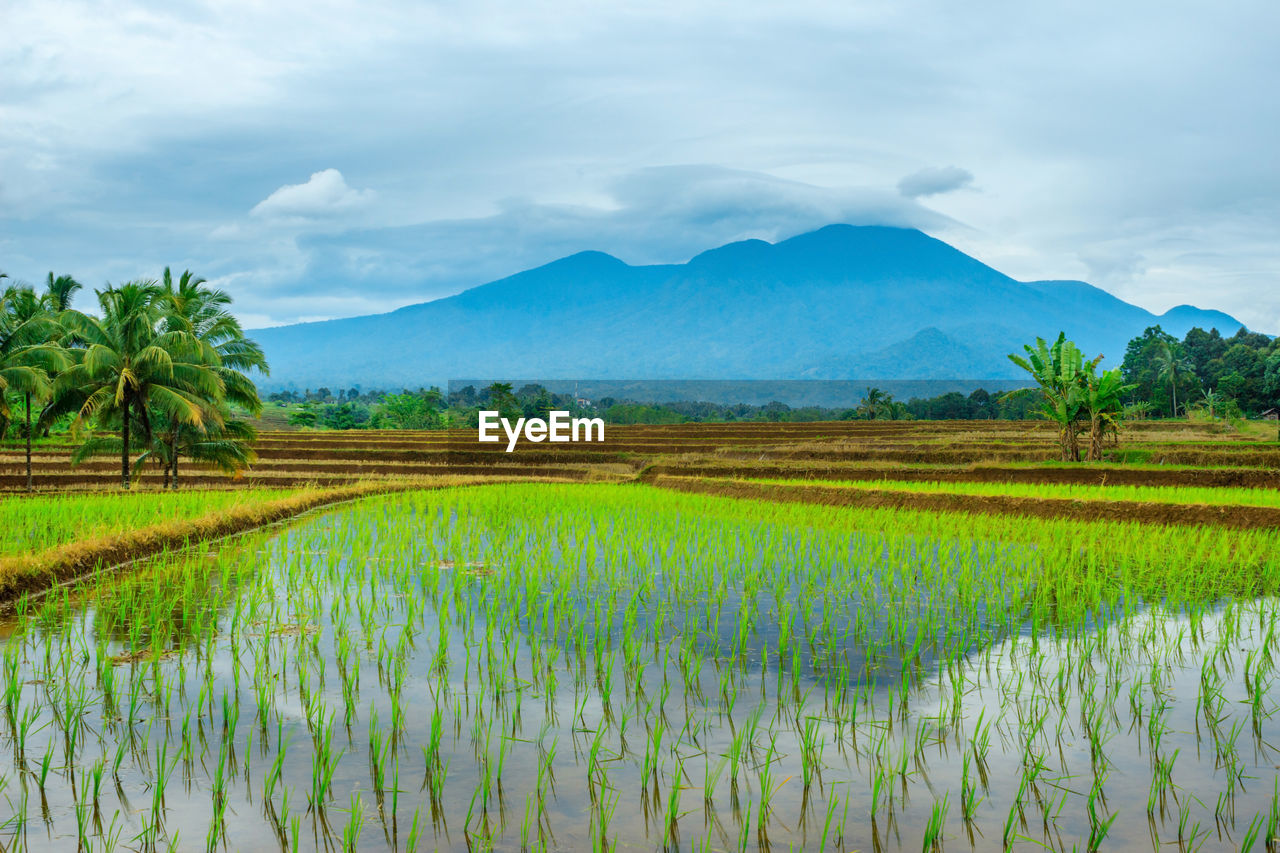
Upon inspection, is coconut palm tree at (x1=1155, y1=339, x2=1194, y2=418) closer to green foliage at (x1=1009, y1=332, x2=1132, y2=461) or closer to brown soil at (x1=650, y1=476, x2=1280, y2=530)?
green foliage at (x1=1009, y1=332, x2=1132, y2=461)

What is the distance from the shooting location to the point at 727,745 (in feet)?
12.9

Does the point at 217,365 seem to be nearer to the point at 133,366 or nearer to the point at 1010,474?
the point at 133,366

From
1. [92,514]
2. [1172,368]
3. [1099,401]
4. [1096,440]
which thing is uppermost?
[1172,368]

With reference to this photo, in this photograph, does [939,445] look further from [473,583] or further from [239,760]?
[239,760]

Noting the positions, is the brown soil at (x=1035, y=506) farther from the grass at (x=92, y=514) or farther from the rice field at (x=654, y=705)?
the grass at (x=92, y=514)

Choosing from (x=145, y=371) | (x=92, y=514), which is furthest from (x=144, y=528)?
(x=145, y=371)

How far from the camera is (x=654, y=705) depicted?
14.7 ft

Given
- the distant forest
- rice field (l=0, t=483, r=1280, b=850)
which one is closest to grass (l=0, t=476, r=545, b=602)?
rice field (l=0, t=483, r=1280, b=850)

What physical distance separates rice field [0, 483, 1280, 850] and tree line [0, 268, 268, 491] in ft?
34.5

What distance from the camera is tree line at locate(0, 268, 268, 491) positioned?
1750cm

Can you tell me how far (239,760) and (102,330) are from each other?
16.7m

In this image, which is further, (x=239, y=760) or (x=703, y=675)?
(x=703, y=675)

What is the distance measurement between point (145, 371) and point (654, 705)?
16671 mm

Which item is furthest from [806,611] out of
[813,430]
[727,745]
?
[813,430]
